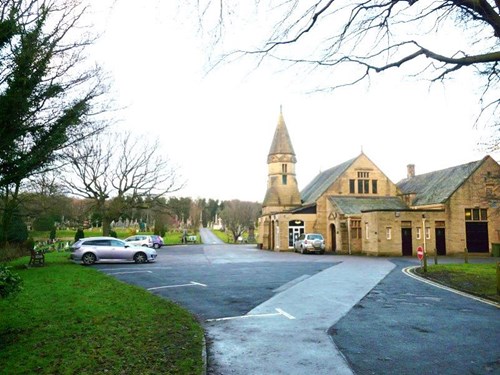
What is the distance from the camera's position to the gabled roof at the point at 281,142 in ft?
168

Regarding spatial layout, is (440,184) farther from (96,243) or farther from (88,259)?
(88,259)

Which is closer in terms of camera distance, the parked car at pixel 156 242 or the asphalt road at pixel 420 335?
the asphalt road at pixel 420 335

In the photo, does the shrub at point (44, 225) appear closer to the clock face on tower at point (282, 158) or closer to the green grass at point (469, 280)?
the clock face on tower at point (282, 158)

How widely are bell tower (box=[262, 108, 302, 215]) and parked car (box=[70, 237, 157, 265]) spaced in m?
26.2

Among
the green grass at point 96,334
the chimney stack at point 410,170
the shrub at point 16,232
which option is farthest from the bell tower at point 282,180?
the green grass at point 96,334

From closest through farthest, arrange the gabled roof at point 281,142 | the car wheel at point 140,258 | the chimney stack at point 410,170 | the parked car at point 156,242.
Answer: the car wheel at point 140,258, the parked car at point 156,242, the gabled roof at point 281,142, the chimney stack at point 410,170

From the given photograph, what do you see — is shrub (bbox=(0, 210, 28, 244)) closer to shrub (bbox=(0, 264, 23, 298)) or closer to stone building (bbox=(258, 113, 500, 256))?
stone building (bbox=(258, 113, 500, 256))

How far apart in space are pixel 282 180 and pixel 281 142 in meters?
4.83

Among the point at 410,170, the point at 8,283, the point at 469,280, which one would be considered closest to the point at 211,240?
the point at 410,170

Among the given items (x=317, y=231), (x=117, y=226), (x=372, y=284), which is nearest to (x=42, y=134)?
(x=372, y=284)

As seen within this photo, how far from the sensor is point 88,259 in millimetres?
23984

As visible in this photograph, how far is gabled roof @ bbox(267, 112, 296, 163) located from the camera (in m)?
51.2

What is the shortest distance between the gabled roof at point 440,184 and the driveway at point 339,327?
2536 cm

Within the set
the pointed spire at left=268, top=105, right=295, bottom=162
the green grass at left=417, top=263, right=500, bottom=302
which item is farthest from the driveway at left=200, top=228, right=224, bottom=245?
the green grass at left=417, top=263, right=500, bottom=302
